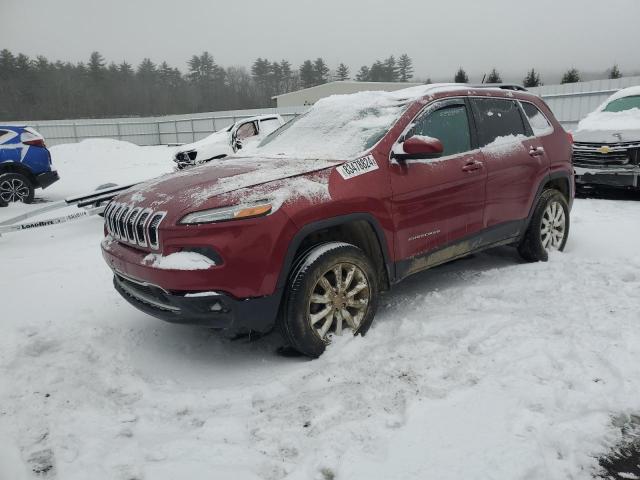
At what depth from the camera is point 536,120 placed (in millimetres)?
4781

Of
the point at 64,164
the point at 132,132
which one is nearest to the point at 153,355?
the point at 64,164

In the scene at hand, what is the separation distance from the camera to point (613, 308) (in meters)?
3.47

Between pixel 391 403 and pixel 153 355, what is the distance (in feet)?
5.54

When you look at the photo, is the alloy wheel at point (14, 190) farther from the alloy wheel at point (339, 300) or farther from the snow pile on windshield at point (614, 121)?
the snow pile on windshield at point (614, 121)

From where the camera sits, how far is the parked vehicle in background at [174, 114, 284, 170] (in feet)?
36.4

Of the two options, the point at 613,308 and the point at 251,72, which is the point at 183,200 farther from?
the point at 251,72

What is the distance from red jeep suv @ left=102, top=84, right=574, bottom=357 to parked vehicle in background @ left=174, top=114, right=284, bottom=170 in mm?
6911

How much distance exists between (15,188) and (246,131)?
510cm

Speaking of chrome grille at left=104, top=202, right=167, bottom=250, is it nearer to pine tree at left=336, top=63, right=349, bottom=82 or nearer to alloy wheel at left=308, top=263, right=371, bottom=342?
alloy wheel at left=308, top=263, right=371, bottom=342

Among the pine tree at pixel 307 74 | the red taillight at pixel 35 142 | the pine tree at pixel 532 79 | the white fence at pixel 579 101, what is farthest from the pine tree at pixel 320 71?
the red taillight at pixel 35 142

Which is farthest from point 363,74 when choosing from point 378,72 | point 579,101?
point 579,101

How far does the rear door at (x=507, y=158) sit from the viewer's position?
4137mm

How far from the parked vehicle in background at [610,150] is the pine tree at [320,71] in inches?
2949

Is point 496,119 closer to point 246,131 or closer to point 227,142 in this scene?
point 246,131
